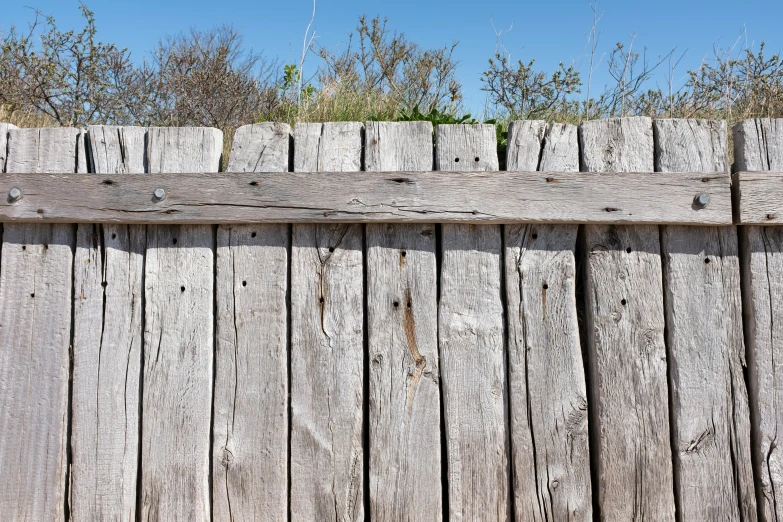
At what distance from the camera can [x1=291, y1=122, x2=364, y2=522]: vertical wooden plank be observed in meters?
2.24

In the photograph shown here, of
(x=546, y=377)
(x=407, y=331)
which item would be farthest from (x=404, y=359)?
(x=546, y=377)

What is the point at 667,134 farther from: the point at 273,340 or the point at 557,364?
the point at 273,340

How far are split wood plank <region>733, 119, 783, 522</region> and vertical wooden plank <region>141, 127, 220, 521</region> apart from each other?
2156mm

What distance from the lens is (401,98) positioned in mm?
5273

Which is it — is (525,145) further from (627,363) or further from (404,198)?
(627,363)

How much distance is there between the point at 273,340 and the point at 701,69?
484cm

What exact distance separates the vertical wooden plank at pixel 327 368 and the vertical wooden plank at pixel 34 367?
956 millimetres

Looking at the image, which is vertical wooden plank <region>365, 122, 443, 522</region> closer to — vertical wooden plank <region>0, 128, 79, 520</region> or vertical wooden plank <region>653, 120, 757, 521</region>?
vertical wooden plank <region>653, 120, 757, 521</region>

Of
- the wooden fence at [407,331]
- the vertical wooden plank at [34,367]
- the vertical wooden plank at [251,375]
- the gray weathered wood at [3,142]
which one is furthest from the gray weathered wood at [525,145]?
the gray weathered wood at [3,142]

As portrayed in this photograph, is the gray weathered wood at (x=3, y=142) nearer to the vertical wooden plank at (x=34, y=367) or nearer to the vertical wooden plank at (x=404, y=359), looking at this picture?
the vertical wooden plank at (x=34, y=367)

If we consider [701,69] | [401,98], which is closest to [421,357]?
[401,98]

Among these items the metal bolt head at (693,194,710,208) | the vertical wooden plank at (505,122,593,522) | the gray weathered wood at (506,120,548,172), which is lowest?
the vertical wooden plank at (505,122,593,522)

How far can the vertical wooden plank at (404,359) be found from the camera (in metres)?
2.23

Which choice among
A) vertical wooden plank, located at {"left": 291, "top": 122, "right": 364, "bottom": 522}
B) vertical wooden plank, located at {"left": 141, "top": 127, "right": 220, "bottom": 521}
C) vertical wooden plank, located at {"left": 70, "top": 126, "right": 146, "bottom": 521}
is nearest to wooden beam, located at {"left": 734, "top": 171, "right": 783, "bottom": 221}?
vertical wooden plank, located at {"left": 291, "top": 122, "right": 364, "bottom": 522}
